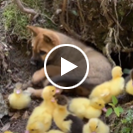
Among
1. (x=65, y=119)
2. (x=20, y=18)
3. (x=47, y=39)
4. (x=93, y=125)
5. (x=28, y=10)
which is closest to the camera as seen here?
(x=93, y=125)

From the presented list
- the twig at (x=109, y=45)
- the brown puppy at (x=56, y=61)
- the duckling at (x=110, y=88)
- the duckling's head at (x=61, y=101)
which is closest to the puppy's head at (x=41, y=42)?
the brown puppy at (x=56, y=61)

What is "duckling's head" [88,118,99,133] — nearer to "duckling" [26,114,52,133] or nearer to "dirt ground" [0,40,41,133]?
"duckling" [26,114,52,133]

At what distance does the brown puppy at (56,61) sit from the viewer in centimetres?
292

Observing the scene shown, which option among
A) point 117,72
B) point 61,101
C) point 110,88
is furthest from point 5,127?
point 117,72

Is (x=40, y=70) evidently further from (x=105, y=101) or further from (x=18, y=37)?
(x=105, y=101)

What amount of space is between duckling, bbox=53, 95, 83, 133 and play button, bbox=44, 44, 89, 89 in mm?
442

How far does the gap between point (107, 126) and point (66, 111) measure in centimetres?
30

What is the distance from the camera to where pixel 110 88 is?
2.61m

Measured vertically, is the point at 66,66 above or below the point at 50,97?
below

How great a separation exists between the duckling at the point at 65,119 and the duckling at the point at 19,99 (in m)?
0.35

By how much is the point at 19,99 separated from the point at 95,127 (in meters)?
0.72

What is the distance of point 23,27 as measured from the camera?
3.38 meters

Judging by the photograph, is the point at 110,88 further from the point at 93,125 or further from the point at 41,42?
the point at 41,42

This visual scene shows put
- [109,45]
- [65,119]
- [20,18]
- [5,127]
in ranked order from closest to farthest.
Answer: [65,119] < [5,127] < [109,45] < [20,18]
